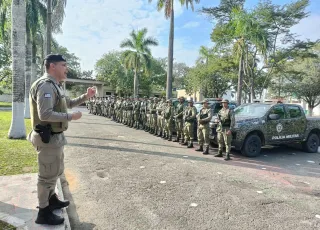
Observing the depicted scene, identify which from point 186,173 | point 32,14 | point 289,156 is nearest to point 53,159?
point 186,173

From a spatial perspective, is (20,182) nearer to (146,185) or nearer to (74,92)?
(146,185)

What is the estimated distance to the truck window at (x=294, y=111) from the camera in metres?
8.70

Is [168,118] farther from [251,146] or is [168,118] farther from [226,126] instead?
[251,146]

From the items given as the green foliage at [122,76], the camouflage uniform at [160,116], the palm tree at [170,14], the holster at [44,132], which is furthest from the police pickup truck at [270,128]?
the green foliage at [122,76]

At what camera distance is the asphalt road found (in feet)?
12.1

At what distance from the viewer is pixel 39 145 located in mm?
2934

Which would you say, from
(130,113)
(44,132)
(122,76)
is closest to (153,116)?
(130,113)

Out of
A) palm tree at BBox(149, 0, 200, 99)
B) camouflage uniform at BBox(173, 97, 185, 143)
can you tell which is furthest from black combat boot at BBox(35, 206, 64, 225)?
palm tree at BBox(149, 0, 200, 99)

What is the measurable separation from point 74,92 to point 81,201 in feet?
172

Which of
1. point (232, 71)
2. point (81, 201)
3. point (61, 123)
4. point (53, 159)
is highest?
point (232, 71)

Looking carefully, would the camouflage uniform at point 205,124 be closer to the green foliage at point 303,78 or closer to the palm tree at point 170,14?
the palm tree at point 170,14

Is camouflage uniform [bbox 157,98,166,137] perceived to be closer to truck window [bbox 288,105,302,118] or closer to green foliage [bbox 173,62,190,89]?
truck window [bbox 288,105,302,118]

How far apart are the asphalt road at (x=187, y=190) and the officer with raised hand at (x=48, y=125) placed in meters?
0.69

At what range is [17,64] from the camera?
8.83m
